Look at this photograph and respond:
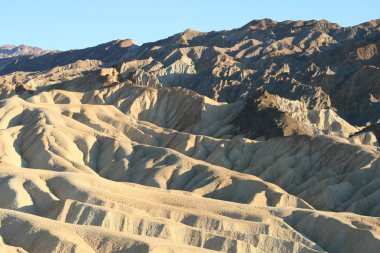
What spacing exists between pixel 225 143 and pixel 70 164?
27.2 meters

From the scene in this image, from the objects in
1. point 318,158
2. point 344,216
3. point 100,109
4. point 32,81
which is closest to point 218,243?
point 344,216

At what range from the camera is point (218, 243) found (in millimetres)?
62031

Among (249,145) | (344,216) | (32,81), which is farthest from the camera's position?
(32,81)

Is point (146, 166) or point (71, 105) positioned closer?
point (146, 166)

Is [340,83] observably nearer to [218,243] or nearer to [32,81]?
[32,81]

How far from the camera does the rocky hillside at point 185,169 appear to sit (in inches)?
2506

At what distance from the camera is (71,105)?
133 metres

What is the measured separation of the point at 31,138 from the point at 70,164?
12600 mm

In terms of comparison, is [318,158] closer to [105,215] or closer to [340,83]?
[105,215]

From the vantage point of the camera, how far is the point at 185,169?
329ft

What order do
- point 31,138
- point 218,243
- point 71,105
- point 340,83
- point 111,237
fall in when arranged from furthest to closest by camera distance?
point 340,83 < point 71,105 < point 31,138 < point 218,243 < point 111,237

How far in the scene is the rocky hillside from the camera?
209 ft

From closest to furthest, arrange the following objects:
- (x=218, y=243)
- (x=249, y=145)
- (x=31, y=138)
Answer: (x=218, y=243)
(x=31, y=138)
(x=249, y=145)

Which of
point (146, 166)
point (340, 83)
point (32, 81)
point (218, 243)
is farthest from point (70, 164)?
point (340, 83)
